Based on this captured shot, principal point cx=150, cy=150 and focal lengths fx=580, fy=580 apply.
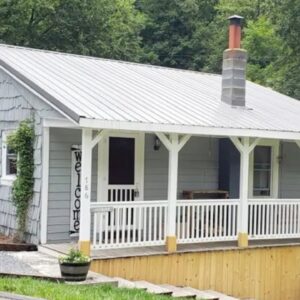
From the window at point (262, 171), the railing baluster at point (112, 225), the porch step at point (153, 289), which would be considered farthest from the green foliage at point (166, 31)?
the porch step at point (153, 289)

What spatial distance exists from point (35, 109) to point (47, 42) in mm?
18813

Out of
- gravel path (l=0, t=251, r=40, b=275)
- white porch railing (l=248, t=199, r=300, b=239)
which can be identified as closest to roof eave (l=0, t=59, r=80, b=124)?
gravel path (l=0, t=251, r=40, b=275)

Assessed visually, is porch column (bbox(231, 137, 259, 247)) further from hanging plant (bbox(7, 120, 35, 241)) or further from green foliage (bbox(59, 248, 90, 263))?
green foliage (bbox(59, 248, 90, 263))

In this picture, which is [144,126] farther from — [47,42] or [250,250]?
[47,42]

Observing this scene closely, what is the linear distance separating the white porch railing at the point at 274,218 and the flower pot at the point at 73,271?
4390mm

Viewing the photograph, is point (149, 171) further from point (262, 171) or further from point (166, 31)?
point (166, 31)

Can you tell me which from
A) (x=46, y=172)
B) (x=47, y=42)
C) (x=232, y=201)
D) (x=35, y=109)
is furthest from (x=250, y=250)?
(x=47, y=42)

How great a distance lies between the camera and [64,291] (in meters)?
6.64

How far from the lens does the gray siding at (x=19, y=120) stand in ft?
33.7

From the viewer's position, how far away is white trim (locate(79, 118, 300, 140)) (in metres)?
8.81

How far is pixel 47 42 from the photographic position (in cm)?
2841

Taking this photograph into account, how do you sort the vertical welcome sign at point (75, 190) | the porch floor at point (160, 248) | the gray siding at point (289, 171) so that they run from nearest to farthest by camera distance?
the porch floor at point (160, 248) → the vertical welcome sign at point (75, 190) → the gray siding at point (289, 171)

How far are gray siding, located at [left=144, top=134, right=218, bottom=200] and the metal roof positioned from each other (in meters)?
1.04

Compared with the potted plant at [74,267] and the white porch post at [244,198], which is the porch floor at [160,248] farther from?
the potted plant at [74,267]
